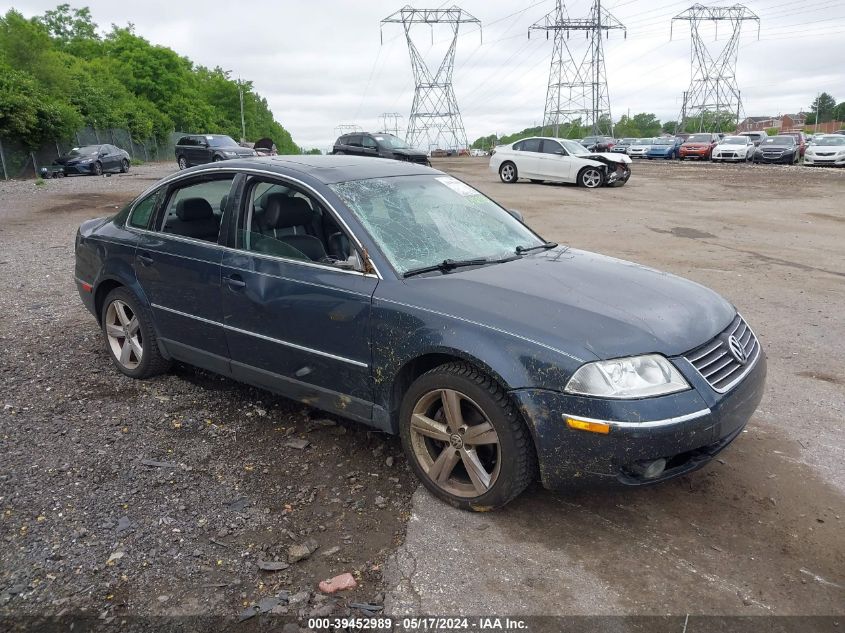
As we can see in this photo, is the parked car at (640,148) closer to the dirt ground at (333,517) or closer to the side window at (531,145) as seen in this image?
the side window at (531,145)

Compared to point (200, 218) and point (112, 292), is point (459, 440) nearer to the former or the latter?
point (200, 218)

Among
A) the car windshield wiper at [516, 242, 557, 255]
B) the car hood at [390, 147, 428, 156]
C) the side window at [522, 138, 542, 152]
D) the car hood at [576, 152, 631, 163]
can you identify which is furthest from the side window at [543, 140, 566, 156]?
the car windshield wiper at [516, 242, 557, 255]

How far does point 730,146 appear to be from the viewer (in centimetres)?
3588

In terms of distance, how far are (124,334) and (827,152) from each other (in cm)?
3472

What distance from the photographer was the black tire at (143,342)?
4.82m

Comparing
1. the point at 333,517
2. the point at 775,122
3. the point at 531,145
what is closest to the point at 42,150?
Answer: the point at 531,145

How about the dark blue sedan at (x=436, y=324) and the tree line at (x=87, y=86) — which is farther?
the tree line at (x=87, y=86)

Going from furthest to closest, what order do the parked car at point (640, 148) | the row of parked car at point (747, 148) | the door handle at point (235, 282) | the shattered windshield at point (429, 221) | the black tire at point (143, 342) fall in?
the parked car at point (640, 148) < the row of parked car at point (747, 148) < the black tire at point (143, 342) < the door handle at point (235, 282) < the shattered windshield at point (429, 221)

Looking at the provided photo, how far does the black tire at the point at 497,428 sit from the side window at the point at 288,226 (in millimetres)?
994

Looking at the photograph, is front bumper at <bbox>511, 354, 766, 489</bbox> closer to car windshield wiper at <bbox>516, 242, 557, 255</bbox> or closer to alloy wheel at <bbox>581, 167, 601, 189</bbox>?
car windshield wiper at <bbox>516, 242, 557, 255</bbox>

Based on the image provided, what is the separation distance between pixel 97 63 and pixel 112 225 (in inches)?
2264

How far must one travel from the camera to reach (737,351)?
338 cm

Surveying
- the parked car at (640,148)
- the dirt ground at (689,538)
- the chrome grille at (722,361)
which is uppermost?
the parked car at (640,148)

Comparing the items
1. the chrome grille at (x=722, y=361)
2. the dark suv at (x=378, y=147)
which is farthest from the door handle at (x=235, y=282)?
the dark suv at (x=378, y=147)
